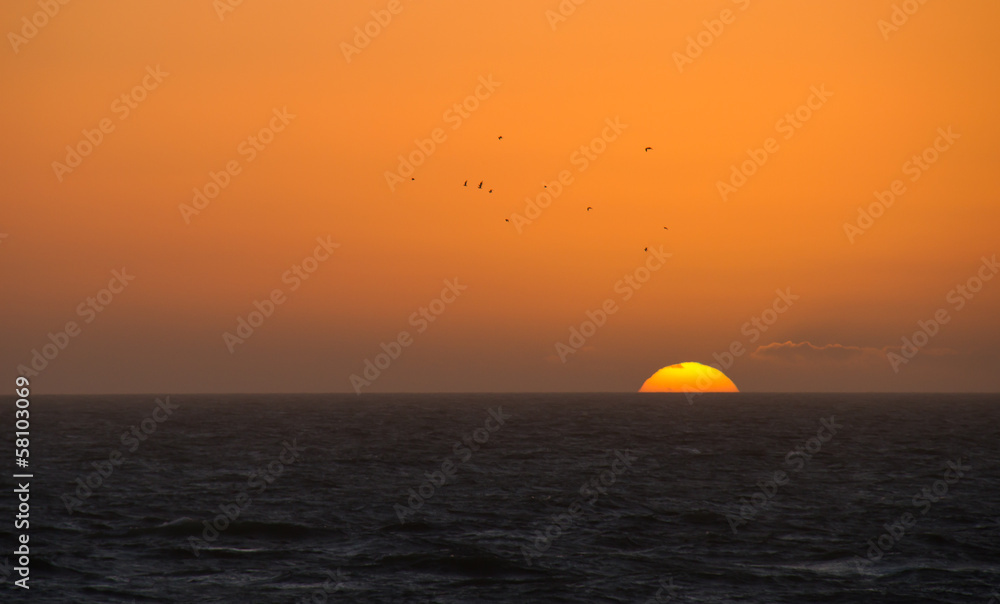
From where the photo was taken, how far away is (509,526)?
42.1m

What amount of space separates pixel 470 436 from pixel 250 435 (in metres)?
24.8

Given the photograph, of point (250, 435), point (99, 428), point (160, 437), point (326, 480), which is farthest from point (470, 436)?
point (99, 428)

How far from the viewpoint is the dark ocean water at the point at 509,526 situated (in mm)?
32000

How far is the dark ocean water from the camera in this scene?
1260 inches

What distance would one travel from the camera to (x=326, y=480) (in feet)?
186

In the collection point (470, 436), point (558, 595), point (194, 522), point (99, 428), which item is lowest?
point (99, 428)

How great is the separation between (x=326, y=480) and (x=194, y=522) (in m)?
14.5

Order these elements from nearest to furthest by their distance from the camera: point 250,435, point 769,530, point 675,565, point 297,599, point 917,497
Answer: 1. point 297,599
2. point 675,565
3. point 769,530
4. point 917,497
5. point 250,435

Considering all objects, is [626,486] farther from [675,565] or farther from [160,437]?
[160,437]

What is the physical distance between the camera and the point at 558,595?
31.0 meters

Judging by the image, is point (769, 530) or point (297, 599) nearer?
point (297, 599)

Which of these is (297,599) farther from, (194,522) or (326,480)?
(326,480)

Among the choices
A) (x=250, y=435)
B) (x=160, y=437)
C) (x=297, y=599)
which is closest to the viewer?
(x=297, y=599)

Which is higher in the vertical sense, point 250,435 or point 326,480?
point 326,480
